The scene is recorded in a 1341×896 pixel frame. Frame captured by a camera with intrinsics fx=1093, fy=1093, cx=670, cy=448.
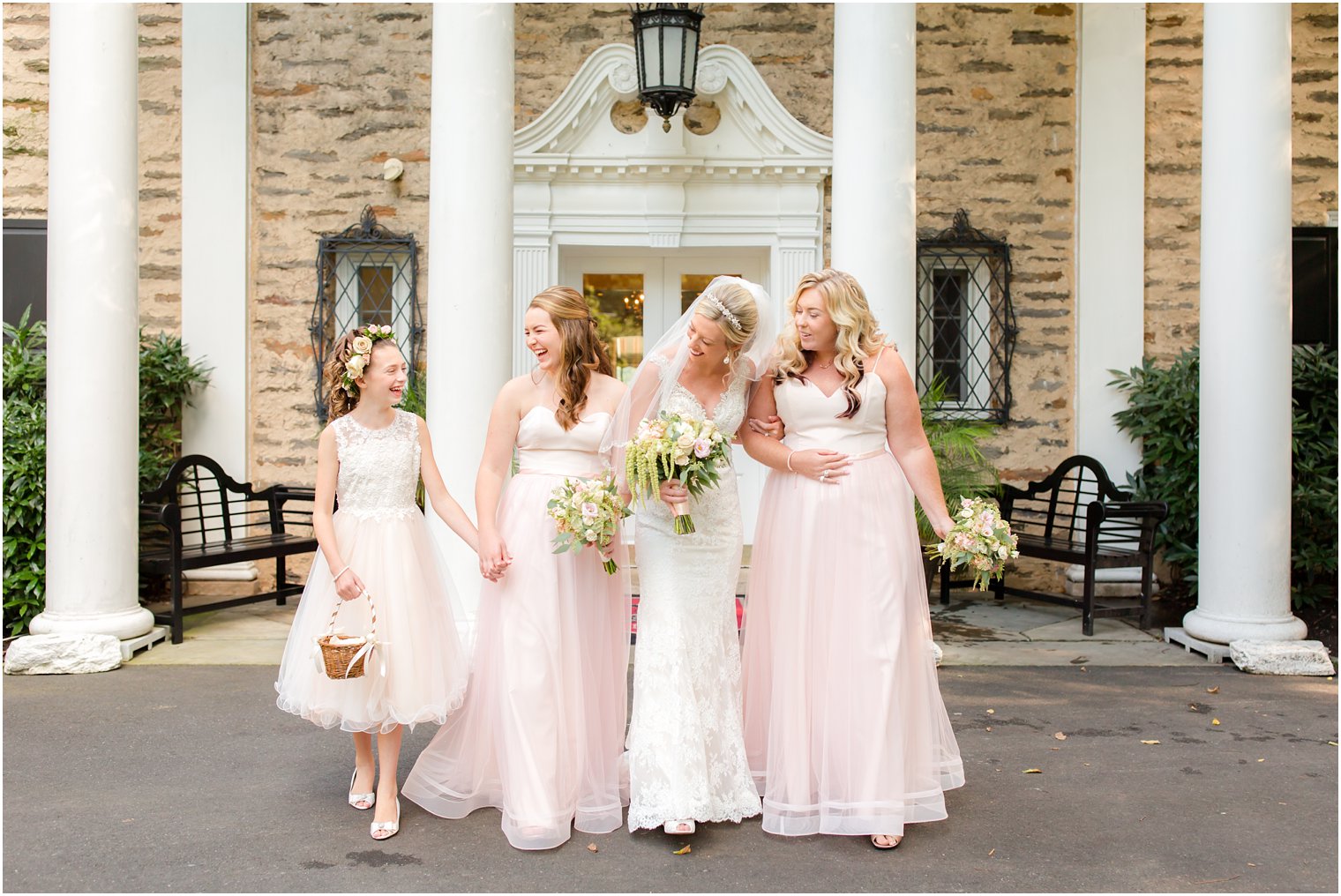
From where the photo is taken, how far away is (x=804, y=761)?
3.70 metres

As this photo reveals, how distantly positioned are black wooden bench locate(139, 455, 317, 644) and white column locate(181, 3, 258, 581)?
276 mm

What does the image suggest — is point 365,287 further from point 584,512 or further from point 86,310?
point 584,512

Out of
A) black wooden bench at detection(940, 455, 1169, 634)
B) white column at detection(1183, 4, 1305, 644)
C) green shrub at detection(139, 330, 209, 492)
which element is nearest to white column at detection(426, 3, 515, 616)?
green shrub at detection(139, 330, 209, 492)

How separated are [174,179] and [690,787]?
650 cm

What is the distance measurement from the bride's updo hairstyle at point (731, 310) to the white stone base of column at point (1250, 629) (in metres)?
3.89

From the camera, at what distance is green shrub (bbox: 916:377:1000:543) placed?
6461 millimetres

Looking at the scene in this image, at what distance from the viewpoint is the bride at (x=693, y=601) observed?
358cm

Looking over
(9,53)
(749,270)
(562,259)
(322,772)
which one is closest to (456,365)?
(322,772)

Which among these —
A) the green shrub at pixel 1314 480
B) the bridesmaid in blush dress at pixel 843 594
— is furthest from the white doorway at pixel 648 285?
the bridesmaid in blush dress at pixel 843 594

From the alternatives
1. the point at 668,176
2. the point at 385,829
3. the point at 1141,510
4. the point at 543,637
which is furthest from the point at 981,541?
the point at 668,176

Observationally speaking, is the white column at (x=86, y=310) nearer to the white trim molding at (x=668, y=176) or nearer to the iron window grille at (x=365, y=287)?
the iron window grille at (x=365, y=287)

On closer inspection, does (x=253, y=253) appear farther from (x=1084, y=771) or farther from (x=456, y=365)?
(x=1084, y=771)

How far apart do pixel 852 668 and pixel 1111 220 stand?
554 cm

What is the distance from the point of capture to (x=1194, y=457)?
738 cm
